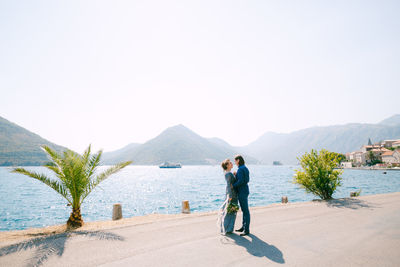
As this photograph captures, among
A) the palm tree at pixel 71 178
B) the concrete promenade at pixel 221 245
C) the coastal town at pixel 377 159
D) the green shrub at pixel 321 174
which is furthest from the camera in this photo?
the coastal town at pixel 377 159

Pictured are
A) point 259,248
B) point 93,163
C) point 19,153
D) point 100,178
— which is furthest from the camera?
point 19,153

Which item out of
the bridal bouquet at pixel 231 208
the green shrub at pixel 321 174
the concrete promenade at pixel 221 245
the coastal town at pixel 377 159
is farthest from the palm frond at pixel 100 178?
the coastal town at pixel 377 159

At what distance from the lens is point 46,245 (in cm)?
546

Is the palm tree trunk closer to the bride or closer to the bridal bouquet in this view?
the bride

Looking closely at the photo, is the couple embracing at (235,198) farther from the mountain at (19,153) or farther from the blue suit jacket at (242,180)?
the mountain at (19,153)

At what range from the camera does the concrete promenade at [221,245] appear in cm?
452

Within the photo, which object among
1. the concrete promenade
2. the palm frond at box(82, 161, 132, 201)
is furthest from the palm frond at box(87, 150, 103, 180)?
the concrete promenade

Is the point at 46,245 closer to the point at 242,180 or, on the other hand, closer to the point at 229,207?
the point at 229,207

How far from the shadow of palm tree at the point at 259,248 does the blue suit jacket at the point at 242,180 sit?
116cm

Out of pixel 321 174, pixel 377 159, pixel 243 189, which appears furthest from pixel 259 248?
pixel 377 159

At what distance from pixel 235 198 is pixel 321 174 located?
8539 millimetres

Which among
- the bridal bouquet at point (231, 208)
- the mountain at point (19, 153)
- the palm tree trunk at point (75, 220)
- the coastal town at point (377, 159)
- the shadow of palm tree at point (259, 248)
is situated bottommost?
the coastal town at point (377, 159)

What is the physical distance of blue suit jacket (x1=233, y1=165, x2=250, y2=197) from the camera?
6.32 meters

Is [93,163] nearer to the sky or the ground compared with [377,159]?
nearer to the sky
